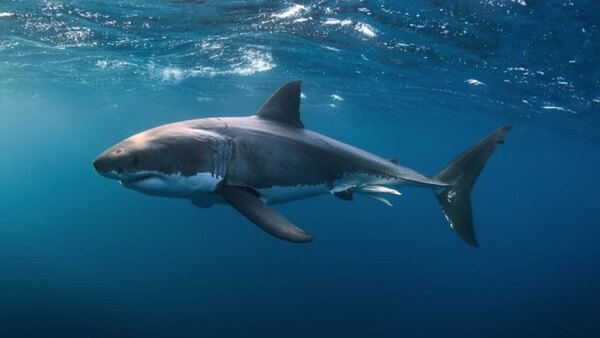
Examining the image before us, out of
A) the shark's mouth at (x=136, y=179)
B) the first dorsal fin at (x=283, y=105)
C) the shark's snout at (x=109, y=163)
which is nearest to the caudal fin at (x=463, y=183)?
the first dorsal fin at (x=283, y=105)

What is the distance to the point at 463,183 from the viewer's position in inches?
300

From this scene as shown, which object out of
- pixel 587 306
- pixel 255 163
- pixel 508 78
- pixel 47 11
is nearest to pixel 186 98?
pixel 47 11

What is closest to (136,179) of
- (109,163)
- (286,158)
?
(109,163)

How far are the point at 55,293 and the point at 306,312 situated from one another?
9.99m

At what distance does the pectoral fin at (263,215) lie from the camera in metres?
3.92

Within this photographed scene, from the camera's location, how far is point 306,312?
53.1 feet

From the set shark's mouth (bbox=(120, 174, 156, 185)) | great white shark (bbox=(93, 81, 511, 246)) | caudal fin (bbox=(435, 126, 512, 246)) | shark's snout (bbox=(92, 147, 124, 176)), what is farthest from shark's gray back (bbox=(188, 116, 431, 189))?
shark's snout (bbox=(92, 147, 124, 176))

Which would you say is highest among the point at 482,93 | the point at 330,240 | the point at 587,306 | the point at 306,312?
the point at 482,93

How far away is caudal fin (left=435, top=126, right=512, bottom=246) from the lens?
730 cm

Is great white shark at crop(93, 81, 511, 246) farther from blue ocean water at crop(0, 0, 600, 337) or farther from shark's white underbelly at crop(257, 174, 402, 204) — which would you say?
blue ocean water at crop(0, 0, 600, 337)

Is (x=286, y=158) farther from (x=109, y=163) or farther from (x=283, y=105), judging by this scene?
(x=109, y=163)

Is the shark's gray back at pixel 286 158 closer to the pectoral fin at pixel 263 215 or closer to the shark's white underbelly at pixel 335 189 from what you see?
the shark's white underbelly at pixel 335 189

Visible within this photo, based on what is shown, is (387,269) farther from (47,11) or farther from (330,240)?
(47,11)

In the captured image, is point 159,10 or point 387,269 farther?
point 387,269
